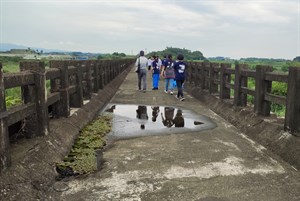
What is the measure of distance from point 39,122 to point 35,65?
100cm

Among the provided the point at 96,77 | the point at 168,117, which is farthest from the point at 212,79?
the point at 96,77

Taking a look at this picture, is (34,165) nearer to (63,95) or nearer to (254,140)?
(63,95)

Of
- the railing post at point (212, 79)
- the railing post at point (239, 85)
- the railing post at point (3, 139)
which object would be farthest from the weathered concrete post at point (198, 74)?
the railing post at point (3, 139)

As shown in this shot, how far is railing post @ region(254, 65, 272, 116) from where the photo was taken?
702 cm

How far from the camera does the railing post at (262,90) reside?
23.0 ft

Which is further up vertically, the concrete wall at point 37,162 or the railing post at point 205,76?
the railing post at point 205,76

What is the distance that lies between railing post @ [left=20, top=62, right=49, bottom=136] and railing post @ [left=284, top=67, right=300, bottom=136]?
4456 millimetres

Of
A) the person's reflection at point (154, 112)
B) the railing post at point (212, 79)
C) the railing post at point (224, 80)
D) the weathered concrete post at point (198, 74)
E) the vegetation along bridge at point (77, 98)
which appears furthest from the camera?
the weathered concrete post at point (198, 74)

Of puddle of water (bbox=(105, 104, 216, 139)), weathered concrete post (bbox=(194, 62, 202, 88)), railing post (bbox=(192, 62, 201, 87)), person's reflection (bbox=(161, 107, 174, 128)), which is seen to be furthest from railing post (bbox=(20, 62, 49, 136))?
railing post (bbox=(192, 62, 201, 87))

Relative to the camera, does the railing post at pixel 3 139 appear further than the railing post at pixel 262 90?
No

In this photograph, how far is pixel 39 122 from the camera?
5.38 metres

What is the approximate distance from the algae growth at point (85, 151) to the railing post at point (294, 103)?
358cm

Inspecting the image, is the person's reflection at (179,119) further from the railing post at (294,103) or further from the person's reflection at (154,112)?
the railing post at (294,103)

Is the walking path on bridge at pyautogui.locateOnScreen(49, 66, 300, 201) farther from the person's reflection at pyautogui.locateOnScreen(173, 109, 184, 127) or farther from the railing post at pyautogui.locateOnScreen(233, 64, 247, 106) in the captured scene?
the railing post at pyautogui.locateOnScreen(233, 64, 247, 106)
